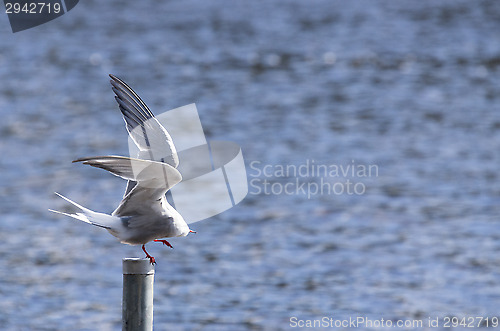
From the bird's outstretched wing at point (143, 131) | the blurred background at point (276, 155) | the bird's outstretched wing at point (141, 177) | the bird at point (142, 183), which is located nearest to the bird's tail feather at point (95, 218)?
the bird at point (142, 183)

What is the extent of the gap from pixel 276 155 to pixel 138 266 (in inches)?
379

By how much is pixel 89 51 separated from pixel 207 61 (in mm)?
3168

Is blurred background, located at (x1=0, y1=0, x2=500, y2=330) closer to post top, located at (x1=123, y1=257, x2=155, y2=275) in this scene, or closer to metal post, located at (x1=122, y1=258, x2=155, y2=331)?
metal post, located at (x1=122, y1=258, x2=155, y2=331)

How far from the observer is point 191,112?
15.5ft

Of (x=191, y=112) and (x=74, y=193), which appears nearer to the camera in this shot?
(x=191, y=112)

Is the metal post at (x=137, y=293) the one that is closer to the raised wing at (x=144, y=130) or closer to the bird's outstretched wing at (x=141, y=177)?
the bird's outstretched wing at (x=141, y=177)

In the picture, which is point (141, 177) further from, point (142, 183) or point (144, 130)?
point (144, 130)

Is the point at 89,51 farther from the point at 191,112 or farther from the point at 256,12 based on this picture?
the point at 191,112

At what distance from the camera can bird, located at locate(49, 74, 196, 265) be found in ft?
13.3

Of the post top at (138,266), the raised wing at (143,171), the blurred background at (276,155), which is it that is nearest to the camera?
the raised wing at (143,171)

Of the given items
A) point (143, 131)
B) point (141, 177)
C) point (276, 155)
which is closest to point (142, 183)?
point (141, 177)

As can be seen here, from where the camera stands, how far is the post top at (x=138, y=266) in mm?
4375

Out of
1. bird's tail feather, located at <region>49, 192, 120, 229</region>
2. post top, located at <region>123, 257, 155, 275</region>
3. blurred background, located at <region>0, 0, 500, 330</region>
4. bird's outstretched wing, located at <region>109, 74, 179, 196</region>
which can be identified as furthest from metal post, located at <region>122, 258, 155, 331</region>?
blurred background, located at <region>0, 0, 500, 330</region>

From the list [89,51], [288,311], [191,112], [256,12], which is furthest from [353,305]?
[256,12]
